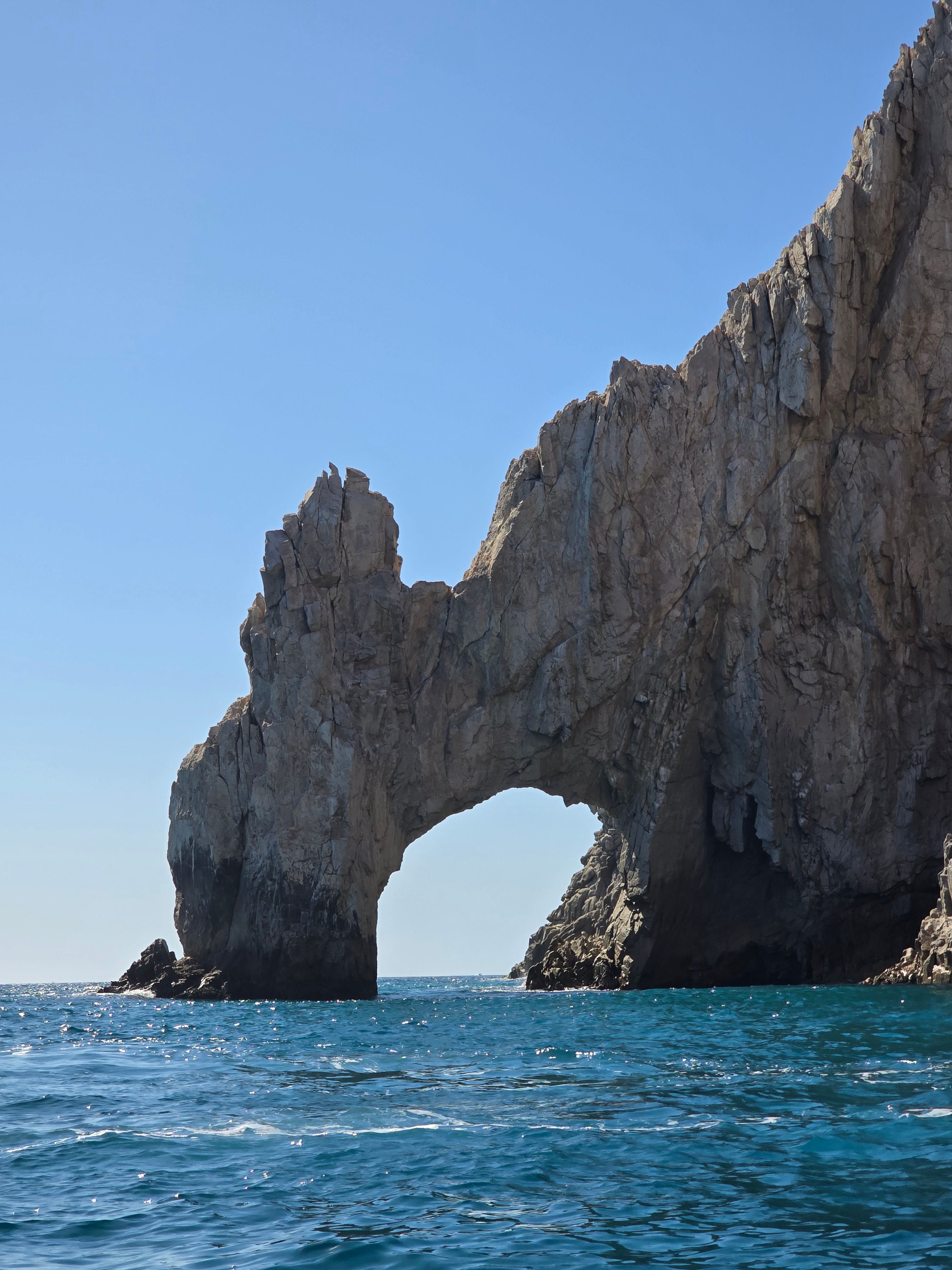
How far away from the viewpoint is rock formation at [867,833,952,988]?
31.8m

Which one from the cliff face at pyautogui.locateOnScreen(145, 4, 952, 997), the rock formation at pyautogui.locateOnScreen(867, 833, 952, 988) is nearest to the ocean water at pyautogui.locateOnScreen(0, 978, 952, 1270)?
the rock formation at pyautogui.locateOnScreen(867, 833, 952, 988)

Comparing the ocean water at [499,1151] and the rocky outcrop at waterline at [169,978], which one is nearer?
the ocean water at [499,1151]

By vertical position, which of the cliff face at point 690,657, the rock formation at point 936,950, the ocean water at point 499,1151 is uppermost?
the cliff face at point 690,657

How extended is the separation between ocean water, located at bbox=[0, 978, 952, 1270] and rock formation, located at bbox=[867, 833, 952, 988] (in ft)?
26.5

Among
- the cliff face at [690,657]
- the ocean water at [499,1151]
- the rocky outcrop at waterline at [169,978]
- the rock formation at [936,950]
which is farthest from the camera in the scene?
the rocky outcrop at waterline at [169,978]

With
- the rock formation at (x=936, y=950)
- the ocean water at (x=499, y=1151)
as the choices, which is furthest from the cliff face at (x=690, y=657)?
the ocean water at (x=499, y=1151)

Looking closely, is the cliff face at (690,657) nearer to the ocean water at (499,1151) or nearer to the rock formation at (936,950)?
the rock formation at (936,950)

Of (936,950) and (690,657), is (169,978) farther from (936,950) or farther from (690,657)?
(936,950)

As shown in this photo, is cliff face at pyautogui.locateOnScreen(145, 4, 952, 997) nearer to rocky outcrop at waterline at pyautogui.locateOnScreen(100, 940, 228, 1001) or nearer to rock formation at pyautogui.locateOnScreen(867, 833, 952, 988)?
rocky outcrop at waterline at pyautogui.locateOnScreen(100, 940, 228, 1001)

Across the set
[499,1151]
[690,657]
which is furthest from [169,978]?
[499,1151]

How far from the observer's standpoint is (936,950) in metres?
32.2

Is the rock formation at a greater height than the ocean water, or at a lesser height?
greater

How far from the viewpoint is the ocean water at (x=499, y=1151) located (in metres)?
9.22

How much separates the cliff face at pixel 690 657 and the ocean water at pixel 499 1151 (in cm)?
1746
